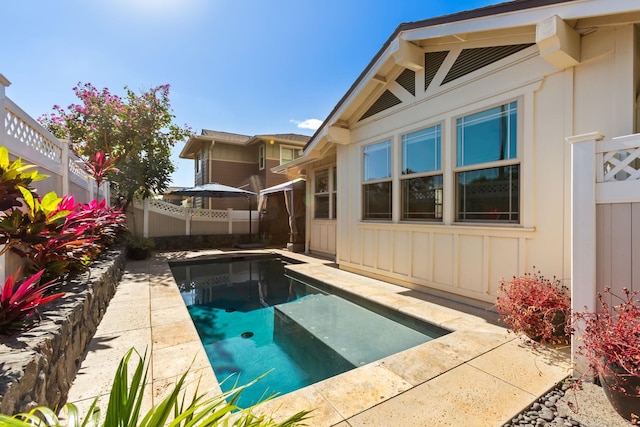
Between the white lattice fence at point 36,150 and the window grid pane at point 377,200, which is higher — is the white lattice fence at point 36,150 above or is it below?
above

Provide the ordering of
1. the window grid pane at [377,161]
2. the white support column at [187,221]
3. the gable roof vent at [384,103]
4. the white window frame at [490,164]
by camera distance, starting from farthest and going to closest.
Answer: the white support column at [187,221], the window grid pane at [377,161], the gable roof vent at [384,103], the white window frame at [490,164]

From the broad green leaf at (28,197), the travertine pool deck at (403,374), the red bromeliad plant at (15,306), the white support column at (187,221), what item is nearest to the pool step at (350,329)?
the travertine pool deck at (403,374)

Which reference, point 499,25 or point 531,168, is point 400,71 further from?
point 531,168

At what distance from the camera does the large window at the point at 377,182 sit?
22.4 ft

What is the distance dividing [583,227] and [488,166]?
7.16ft

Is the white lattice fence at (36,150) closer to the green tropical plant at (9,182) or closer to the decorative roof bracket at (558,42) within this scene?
the green tropical plant at (9,182)

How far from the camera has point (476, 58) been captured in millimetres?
4949

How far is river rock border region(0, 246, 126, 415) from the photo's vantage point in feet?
5.72

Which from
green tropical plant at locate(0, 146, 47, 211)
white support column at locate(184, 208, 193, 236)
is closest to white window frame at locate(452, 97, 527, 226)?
green tropical plant at locate(0, 146, 47, 211)

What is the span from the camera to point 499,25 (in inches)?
167

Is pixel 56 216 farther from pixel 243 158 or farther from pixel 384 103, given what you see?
pixel 243 158

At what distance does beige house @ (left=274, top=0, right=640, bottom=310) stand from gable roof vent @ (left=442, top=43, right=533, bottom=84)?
2 centimetres

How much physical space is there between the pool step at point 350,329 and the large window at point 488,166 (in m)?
2.41

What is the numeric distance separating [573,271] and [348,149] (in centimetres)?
590
